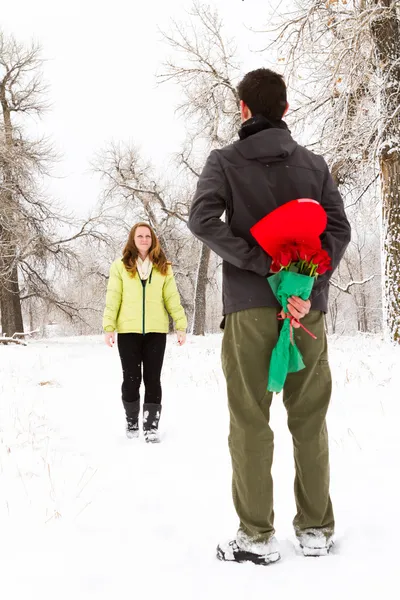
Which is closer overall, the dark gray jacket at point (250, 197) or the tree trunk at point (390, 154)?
the dark gray jacket at point (250, 197)

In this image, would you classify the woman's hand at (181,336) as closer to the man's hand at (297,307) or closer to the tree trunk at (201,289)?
the man's hand at (297,307)

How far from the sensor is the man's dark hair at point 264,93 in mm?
2273

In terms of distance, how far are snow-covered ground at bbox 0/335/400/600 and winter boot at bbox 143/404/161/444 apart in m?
0.14

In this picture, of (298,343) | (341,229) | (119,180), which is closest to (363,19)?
(341,229)

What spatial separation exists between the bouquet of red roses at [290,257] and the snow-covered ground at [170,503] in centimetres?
92

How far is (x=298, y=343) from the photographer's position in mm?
2283

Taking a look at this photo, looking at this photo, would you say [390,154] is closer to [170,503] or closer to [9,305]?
[170,503]

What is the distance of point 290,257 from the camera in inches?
84.3

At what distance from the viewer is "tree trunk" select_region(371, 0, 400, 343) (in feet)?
24.6

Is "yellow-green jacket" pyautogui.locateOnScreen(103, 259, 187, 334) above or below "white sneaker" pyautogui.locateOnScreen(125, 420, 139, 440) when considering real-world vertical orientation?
above

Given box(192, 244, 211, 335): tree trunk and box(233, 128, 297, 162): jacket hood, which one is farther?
box(192, 244, 211, 335): tree trunk

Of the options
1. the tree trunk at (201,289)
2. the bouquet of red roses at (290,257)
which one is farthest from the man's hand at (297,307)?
the tree trunk at (201,289)

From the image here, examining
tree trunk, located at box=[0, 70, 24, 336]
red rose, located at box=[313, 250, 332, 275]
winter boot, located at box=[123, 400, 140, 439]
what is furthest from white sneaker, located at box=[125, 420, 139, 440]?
tree trunk, located at box=[0, 70, 24, 336]

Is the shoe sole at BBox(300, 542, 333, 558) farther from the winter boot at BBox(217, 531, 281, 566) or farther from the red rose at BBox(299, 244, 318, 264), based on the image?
the red rose at BBox(299, 244, 318, 264)
